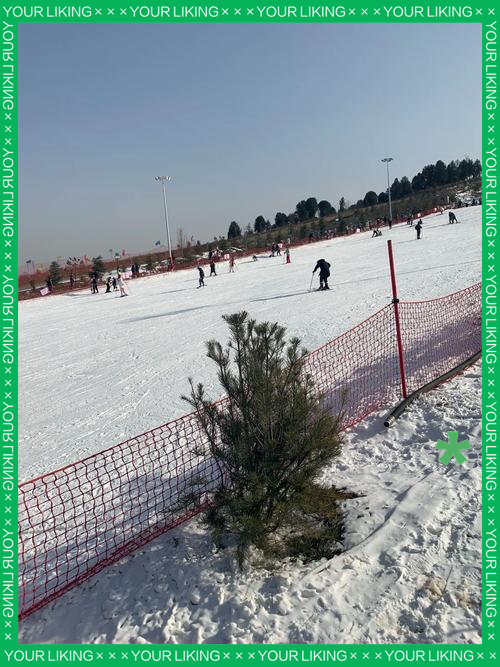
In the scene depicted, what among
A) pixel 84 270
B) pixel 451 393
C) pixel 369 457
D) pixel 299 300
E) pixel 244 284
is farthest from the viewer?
pixel 84 270

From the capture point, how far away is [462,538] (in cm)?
368

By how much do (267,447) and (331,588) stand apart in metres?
1.16

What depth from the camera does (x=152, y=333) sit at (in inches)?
585

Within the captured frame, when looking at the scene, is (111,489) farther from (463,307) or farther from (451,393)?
(463,307)

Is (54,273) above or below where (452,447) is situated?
above

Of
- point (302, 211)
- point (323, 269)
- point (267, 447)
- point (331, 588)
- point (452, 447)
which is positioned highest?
point (302, 211)

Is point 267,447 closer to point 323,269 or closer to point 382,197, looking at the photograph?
→ point 323,269

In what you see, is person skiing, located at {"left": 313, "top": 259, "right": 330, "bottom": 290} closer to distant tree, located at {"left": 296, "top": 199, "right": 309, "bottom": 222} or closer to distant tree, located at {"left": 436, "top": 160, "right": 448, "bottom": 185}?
distant tree, located at {"left": 296, "top": 199, "right": 309, "bottom": 222}

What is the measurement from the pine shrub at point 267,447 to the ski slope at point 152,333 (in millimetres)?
3796

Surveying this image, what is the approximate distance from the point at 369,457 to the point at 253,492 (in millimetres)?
2177

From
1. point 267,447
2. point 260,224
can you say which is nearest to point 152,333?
point 267,447

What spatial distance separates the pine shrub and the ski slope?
3.80 meters

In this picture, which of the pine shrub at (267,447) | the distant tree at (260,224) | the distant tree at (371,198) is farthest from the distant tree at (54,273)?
the distant tree at (371,198)

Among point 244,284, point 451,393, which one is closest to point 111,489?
point 451,393
